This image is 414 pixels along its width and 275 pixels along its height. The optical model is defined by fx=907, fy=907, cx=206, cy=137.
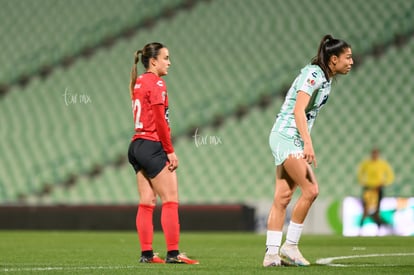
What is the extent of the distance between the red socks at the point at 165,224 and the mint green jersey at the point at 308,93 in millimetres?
981

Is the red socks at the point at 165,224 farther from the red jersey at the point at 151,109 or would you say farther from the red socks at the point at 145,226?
the red jersey at the point at 151,109

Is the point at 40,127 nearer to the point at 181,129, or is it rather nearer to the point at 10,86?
the point at 10,86

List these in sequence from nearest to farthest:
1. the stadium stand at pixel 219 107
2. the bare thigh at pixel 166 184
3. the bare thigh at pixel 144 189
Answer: the bare thigh at pixel 166 184
the bare thigh at pixel 144 189
the stadium stand at pixel 219 107

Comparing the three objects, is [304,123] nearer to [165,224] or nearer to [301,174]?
[301,174]

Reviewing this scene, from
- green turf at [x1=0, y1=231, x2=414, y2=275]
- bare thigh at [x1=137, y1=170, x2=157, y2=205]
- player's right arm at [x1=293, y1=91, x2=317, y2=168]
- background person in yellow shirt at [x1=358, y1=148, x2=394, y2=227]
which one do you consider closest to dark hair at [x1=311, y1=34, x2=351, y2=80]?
player's right arm at [x1=293, y1=91, x2=317, y2=168]

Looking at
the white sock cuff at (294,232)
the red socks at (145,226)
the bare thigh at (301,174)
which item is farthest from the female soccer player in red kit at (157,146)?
the bare thigh at (301,174)

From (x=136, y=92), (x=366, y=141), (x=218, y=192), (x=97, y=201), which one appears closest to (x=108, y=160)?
(x=97, y=201)

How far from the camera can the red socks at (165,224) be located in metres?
6.65

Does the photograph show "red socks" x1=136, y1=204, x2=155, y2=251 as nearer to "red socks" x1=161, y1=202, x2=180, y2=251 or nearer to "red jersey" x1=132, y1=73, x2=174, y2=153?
"red socks" x1=161, y1=202, x2=180, y2=251

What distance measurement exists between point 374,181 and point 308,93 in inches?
349

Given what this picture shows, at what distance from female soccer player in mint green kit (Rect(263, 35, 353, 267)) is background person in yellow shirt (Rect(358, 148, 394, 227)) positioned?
8285 mm

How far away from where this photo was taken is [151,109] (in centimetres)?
664

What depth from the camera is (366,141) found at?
54.9ft

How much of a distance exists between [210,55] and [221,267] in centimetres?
1263
